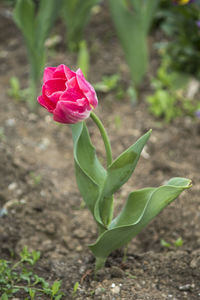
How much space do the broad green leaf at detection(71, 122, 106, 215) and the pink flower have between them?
0.20 meters

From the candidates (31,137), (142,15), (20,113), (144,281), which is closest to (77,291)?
(144,281)

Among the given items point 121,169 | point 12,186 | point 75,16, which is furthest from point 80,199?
point 75,16

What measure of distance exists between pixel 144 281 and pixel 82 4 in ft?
7.32

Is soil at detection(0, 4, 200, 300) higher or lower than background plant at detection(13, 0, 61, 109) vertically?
lower

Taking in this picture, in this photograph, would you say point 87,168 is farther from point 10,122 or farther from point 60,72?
point 10,122

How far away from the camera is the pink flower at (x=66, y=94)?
54.7 inches

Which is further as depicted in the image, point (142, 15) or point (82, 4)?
point (82, 4)

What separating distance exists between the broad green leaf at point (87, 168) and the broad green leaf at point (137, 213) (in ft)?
0.38

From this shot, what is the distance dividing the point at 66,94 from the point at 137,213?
51 centimetres

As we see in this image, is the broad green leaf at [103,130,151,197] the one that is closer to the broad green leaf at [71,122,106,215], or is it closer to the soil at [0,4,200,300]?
the broad green leaf at [71,122,106,215]

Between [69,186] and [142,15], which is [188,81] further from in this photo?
[69,186]

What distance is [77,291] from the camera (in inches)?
69.1

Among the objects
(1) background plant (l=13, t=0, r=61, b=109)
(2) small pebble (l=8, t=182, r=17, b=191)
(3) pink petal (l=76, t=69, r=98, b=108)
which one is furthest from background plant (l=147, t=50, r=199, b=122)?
(3) pink petal (l=76, t=69, r=98, b=108)

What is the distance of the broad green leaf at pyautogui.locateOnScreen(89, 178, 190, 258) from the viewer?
61.4 inches
